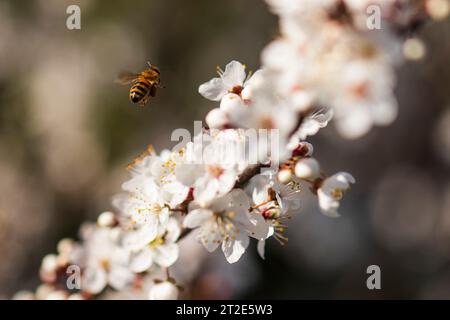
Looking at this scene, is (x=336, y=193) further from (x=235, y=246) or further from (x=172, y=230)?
(x=172, y=230)

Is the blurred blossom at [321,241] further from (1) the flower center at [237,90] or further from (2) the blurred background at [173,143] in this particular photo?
(1) the flower center at [237,90]

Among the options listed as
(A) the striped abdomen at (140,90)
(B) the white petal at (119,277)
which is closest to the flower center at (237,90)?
(A) the striped abdomen at (140,90)

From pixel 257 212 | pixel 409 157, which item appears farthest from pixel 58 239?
pixel 409 157

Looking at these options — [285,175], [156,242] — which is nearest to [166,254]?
[156,242]

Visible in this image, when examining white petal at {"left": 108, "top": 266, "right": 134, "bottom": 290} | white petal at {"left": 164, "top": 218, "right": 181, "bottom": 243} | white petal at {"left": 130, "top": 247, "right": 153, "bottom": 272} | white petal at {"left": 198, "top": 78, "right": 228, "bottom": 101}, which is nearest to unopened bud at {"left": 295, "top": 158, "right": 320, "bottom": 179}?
white petal at {"left": 198, "top": 78, "right": 228, "bottom": 101}

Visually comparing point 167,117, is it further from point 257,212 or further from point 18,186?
point 257,212

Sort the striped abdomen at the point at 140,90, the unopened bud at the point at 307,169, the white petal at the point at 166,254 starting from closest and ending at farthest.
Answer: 1. the unopened bud at the point at 307,169
2. the white petal at the point at 166,254
3. the striped abdomen at the point at 140,90
